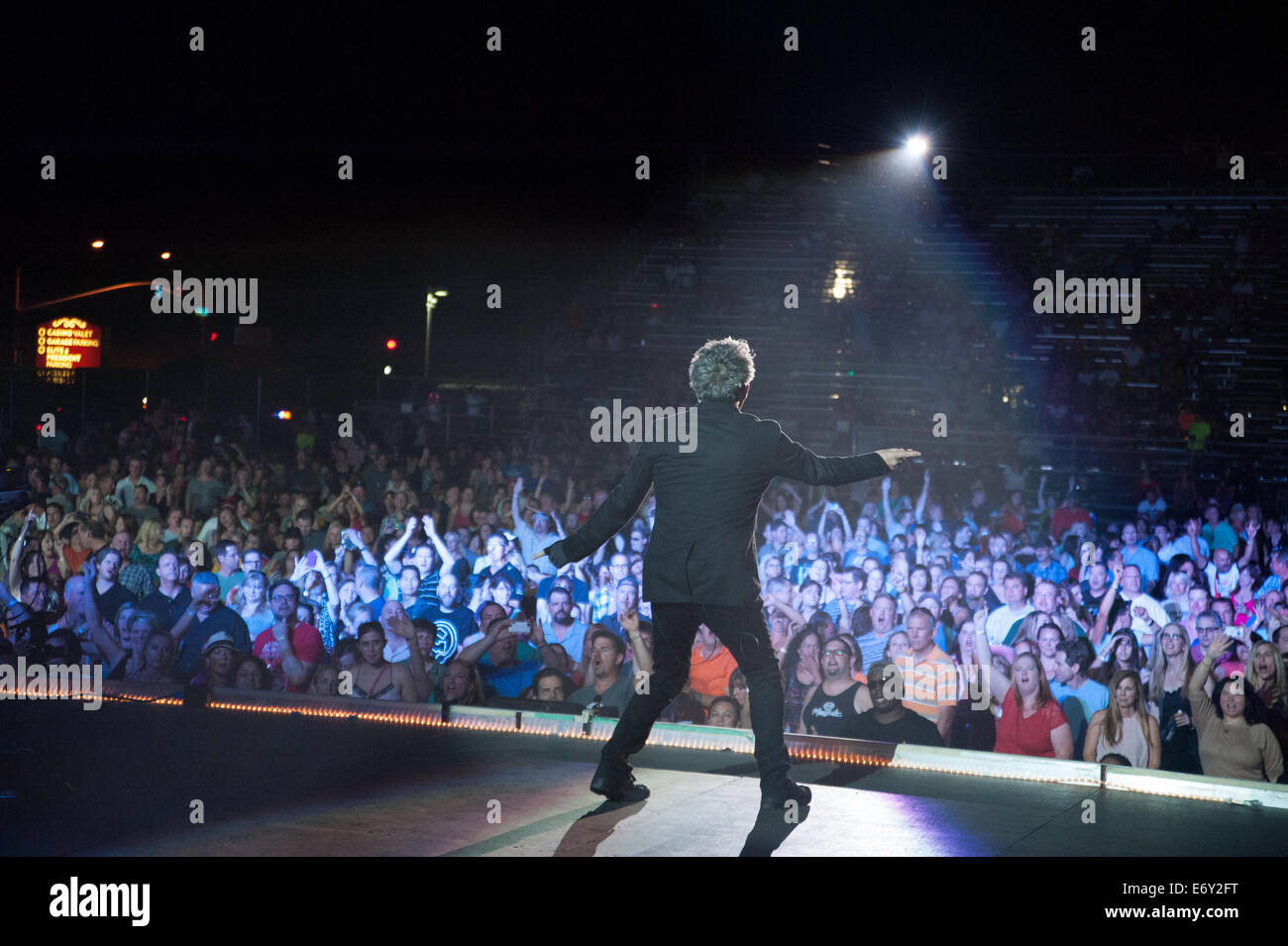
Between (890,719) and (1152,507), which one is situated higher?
(1152,507)

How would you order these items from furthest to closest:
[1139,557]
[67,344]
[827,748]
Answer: [67,344] < [1139,557] < [827,748]

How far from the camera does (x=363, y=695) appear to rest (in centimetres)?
742

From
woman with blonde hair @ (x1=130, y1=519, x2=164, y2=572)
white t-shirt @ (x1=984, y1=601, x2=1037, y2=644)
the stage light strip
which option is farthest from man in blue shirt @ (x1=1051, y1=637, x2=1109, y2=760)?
woman with blonde hair @ (x1=130, y1=519, x2=164, y2=572)

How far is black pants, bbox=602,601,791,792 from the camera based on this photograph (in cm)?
454

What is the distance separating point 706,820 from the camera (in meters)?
4.47

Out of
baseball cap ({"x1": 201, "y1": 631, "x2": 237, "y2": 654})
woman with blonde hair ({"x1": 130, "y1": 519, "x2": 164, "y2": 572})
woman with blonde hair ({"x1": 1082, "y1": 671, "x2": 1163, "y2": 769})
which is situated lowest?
woman with blonde hair ({"x1": 1082, "y1": 671, "x2": 1163, "y2": 769})

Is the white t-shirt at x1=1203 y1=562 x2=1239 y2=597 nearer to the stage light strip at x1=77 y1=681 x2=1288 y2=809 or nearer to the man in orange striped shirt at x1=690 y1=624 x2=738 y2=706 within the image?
the man in orange striped shirt at x1=690 y1=624 x2=738 y2=706

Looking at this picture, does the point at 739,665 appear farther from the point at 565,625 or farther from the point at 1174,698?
the point at 565,625

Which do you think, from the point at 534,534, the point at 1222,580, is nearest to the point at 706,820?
the point at 534,534

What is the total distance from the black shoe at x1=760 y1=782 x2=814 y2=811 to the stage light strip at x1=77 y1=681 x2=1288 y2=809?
110 centimetres

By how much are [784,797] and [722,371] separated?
156 cm

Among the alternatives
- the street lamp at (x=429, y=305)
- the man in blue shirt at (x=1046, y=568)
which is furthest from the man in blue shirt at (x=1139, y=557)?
the street lamp at (x=429, y=305)

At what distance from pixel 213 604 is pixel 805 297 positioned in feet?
39.1

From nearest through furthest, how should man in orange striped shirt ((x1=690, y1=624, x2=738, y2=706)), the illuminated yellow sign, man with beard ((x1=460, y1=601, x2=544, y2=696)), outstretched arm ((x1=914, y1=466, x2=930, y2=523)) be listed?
1. man in orange striped shirt ((x1=690, y1=624, x2=738, y2=706))
2. man with beard ((x1=460, y1=601, x2=544, y2=696))
3. outstretched arm ((x1=914, y1=466, x2=930, y2=523))
4. the illuminated yellow sign
